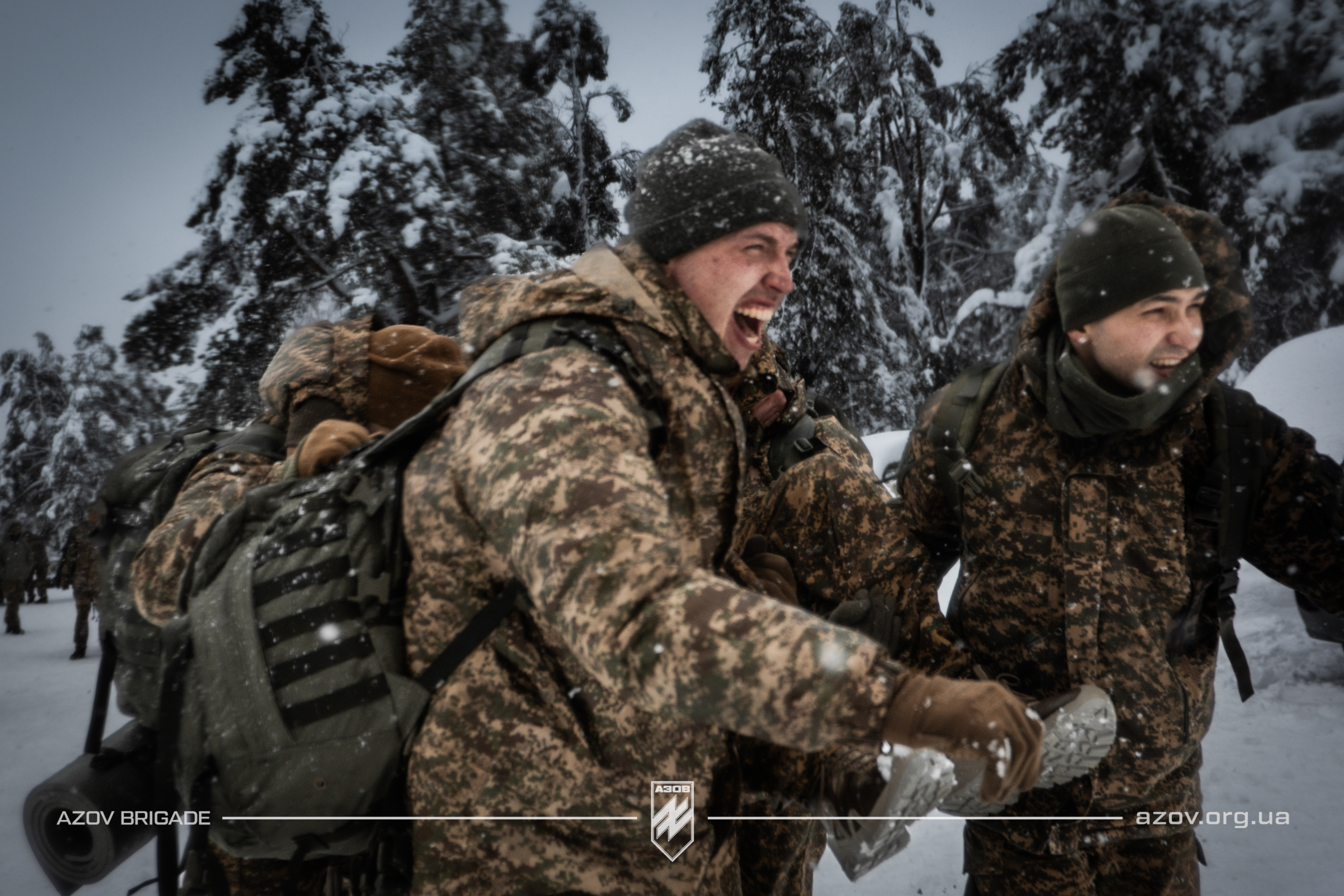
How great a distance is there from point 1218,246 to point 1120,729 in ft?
4.90

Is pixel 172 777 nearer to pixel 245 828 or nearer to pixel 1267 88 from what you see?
pixel 245 828

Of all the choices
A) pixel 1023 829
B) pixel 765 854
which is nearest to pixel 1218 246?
pixel 1023 829

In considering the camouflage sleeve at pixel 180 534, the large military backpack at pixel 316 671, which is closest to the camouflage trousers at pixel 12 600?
the camouflage sleeve at pixel 180 534

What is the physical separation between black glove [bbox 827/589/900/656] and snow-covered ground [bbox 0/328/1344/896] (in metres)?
2.23

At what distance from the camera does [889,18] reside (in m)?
13.1

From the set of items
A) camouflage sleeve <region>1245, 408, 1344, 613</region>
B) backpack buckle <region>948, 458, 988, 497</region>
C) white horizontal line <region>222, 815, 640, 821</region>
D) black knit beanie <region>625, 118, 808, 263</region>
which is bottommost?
white horizontal line <region>222, 815, 640, 821</region>

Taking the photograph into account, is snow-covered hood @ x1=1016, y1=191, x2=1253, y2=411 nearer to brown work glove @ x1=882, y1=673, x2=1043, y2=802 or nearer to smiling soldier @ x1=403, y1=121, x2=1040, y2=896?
smiling soldier @ x1=403, y1=121, x2=1040, y2=896

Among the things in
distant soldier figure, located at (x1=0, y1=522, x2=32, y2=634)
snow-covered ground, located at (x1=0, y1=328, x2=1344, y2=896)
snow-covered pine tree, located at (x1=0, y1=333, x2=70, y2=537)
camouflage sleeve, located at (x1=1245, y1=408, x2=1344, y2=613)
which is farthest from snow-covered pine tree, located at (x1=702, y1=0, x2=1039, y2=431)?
snow-covered pine tree, located at (x1=0, y1=333, x2=70, y2=537)

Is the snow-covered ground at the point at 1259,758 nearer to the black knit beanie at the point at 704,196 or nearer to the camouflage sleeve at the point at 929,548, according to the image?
the camouflage sleeve at the point at 929,548

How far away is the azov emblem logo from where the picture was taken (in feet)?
4.75

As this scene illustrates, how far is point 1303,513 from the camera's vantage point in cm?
204

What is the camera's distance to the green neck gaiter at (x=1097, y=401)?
1.94 meters

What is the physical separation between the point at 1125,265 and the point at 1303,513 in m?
0.89

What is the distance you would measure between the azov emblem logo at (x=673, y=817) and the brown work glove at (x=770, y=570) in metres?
0.63
